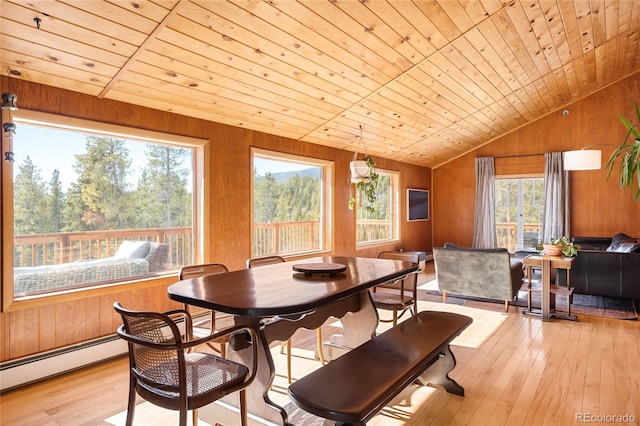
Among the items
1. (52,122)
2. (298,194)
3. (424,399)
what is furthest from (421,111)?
(52,122)

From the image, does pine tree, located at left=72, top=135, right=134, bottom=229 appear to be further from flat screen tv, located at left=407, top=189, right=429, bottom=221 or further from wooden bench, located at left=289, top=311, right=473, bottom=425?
flat screen tv, located at left=407, top=189, right=429, bottom=221

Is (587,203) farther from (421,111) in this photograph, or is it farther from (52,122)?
(52,122)

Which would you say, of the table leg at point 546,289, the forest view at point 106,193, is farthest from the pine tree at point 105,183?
the table leg at point 546,289

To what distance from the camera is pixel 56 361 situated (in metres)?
2.84

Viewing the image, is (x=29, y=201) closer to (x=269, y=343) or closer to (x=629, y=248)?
(x=269, y=343)

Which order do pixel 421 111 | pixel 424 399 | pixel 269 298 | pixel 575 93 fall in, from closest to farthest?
1. pixel 269 298
2. pixel 424 399
3. pixel 421 111
4. pixel 575 93

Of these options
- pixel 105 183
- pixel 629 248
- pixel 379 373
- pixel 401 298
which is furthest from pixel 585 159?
pixel 105 183

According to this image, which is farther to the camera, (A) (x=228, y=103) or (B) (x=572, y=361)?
(A) (x=228, y=103)

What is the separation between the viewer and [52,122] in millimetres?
2842

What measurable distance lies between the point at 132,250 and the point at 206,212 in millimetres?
758

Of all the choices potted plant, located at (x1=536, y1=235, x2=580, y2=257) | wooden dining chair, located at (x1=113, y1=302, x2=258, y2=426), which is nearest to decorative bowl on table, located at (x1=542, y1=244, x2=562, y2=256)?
potted plant, located at (x1=536, y1=235, x2=580, y2=257)

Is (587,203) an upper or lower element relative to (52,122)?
lower

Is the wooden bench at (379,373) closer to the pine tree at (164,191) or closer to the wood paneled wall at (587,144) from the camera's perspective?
the pine tree at (164,191)

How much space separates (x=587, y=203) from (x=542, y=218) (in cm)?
79
